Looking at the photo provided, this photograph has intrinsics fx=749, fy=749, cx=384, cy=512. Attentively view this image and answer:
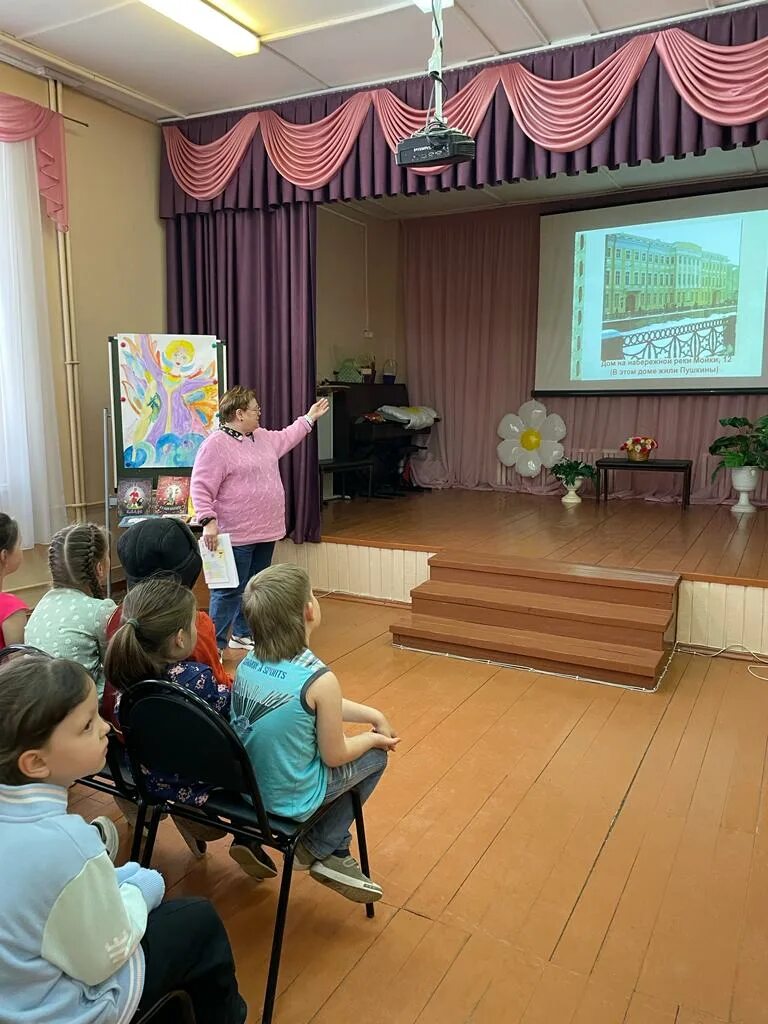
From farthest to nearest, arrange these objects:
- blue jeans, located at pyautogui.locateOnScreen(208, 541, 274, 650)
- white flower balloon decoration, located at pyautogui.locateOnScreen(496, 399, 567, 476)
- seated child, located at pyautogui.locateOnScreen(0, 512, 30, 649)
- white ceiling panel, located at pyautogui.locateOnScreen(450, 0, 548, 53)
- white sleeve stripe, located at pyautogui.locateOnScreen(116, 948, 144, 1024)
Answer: white flower balloon decoration, located at pyautogui.locateOnScreen(496, 399, 567, 476), blue jeans, located at pyautogui.locateOnScreen(208, 541, 274, 650), white ceiling panel, located at pyautogui.locateOnScreen(450, 0, 548, 53), seated child, located at pyautogui.locateOnScreen(0, 512, 30, 649), white sleeve stripe, located at pyautogui.locateOnScreen(116, 948, 144, 1024)

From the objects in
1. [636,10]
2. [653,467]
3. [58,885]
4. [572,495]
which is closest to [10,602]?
[58,885]

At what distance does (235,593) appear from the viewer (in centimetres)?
361

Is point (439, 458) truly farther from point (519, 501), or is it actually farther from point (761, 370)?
point (761, 370)

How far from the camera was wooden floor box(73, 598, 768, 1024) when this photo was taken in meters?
1.64

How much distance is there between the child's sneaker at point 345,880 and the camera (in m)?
1.79

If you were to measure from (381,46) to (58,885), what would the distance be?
13.4 feet

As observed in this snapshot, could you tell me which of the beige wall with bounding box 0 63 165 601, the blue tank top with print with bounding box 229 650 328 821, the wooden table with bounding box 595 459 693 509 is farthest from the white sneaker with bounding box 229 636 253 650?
the wooden table with bounding box 595 459 693 509

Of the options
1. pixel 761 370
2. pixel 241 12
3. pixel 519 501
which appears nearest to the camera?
pixel 241 12

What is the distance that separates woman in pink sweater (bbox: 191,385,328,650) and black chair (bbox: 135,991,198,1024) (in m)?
2.20

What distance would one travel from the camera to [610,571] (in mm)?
3980

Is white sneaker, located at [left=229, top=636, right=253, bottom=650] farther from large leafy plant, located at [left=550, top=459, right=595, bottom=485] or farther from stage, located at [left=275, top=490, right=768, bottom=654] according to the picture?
large leafy plant, located at [left=550, top=459, right=595, bottom=485]

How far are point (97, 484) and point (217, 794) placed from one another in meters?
3.50

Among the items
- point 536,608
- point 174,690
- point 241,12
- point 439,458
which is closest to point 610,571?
point 536,608

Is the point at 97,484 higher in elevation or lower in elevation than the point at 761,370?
lower
